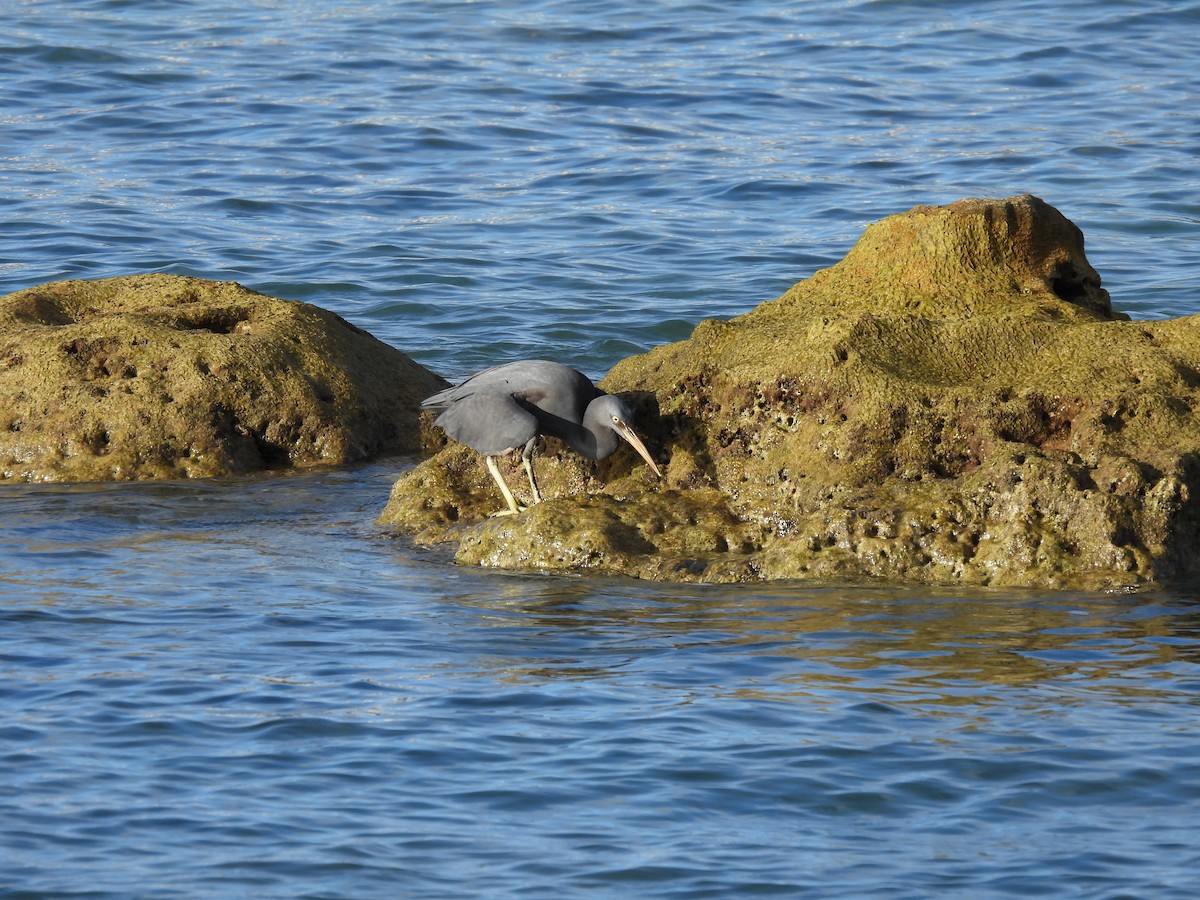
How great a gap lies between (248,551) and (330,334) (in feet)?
9.28

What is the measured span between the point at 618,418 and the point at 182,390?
327 cm

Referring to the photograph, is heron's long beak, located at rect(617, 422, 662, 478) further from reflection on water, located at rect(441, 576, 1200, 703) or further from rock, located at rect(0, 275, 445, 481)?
rock, located at rect(0, 275, 445, 481)

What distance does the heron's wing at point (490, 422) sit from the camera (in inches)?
334

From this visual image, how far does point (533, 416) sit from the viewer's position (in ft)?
28.0

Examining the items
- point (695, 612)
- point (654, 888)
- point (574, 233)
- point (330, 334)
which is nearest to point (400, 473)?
point (330, 334)

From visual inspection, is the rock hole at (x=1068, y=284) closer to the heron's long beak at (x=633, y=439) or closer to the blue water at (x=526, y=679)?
the blue water at (x=526, y=679)

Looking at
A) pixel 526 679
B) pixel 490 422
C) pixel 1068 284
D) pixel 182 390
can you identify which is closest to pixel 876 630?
pixel 526 679

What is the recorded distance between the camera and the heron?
27.7ft

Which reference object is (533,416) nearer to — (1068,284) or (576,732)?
(576,732)

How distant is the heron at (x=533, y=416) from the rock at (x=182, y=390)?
6.52 feet

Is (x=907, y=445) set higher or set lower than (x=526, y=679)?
higher

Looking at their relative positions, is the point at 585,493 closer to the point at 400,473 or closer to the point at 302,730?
the point at 400,473

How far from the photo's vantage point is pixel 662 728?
610 centimetres

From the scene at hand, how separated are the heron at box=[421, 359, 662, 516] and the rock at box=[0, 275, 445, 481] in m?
1.99
